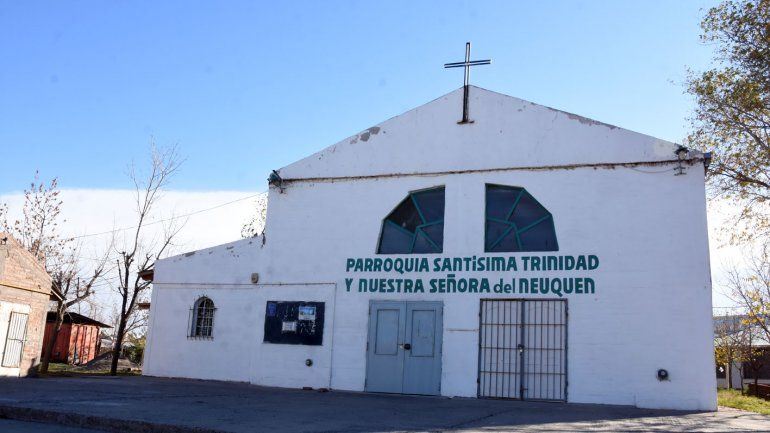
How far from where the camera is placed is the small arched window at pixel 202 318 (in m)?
17.7

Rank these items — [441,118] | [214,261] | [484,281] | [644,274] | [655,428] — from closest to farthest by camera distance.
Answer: [655,428] < [644,274] < [484,281] < [441,118] < [214,261]

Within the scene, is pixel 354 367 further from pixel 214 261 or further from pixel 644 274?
pixel 644 274

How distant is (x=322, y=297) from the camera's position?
16.0 metres

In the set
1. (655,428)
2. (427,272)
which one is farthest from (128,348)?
(655,428)

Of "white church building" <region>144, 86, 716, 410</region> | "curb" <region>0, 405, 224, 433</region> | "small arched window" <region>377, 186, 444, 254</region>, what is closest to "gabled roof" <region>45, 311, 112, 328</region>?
"white church building" <region>144, 86, 716, 410</region>

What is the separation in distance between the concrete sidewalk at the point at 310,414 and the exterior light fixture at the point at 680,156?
4754 millimetres

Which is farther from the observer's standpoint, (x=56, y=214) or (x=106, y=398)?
(x=56, y=214)

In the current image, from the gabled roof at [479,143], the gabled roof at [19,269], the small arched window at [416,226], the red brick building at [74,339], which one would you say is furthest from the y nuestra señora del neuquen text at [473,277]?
the red brick building at [74,339]

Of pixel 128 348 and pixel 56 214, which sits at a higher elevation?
pixel 56 214

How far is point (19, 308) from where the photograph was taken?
18.8 metres

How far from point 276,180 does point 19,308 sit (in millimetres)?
8348

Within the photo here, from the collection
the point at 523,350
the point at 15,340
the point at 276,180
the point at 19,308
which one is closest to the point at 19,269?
the point at 19,308

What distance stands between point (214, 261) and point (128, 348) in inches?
853

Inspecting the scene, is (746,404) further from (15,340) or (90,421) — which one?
(15,340)
